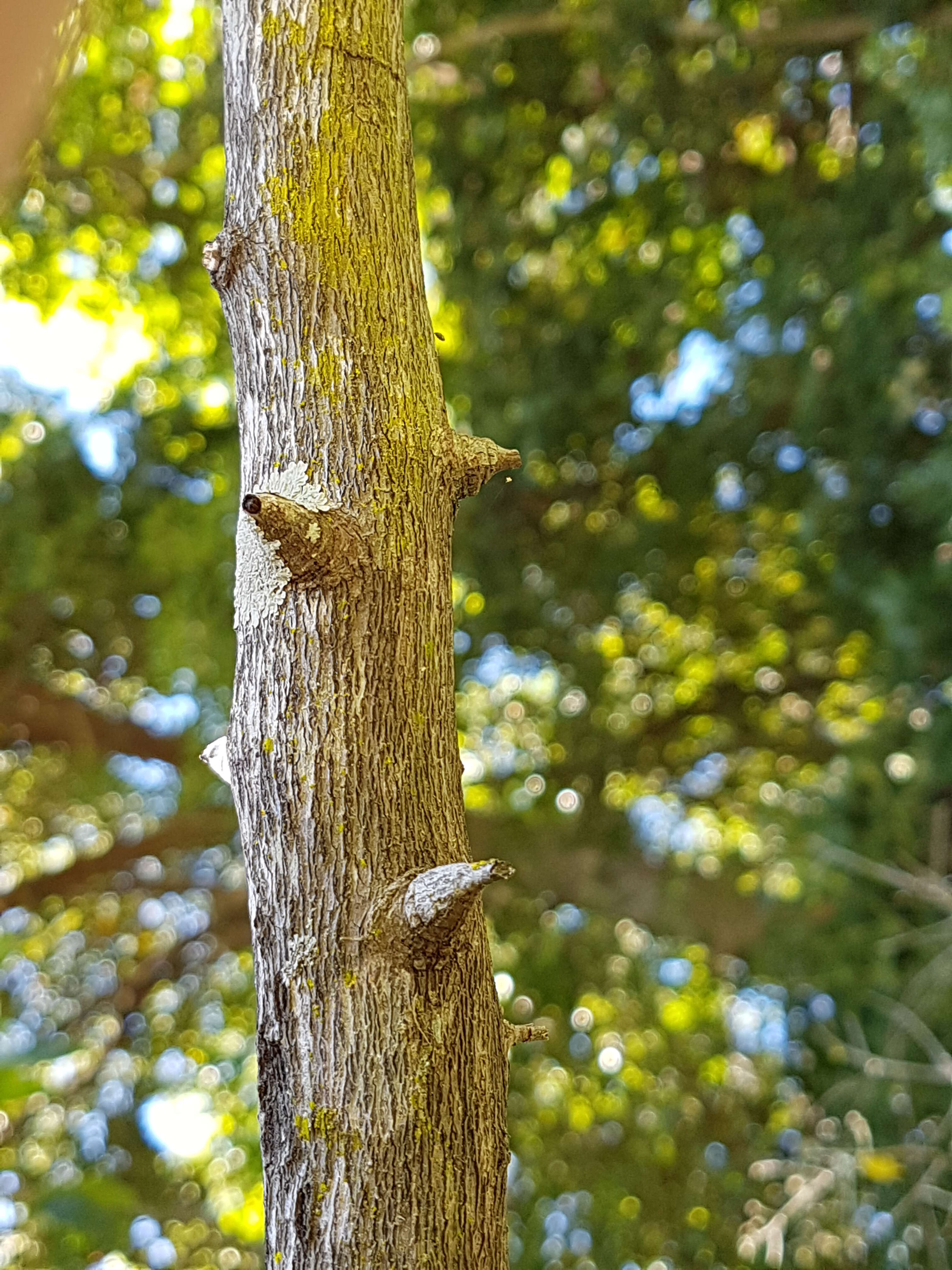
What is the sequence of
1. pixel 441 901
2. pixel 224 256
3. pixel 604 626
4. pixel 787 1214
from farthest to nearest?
pixel 604 626 < pixel 787 1214 < pixel 224 256 < pixel 441 901

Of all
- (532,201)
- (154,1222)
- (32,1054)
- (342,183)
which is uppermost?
(532,201)

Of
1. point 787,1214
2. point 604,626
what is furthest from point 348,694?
point 604,626

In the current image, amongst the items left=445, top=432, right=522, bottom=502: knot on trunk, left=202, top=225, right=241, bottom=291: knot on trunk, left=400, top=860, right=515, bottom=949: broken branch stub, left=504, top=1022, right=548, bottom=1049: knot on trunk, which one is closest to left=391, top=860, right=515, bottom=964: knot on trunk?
left=400, top=860, right=515, bottom=949: broken branch stub

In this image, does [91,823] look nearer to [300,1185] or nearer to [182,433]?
[182,433]

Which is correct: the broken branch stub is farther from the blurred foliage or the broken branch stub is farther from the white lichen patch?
the blurred foliage

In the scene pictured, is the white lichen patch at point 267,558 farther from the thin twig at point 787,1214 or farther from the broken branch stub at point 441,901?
the thin twig at point 787,1214

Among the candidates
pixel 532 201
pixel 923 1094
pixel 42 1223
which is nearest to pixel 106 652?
pixel 532 201

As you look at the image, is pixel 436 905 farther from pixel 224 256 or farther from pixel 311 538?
pixel 224 256
